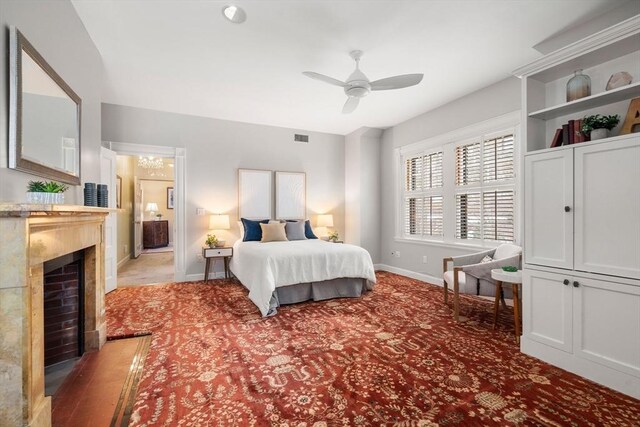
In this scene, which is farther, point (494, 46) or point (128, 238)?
point (128, 238)

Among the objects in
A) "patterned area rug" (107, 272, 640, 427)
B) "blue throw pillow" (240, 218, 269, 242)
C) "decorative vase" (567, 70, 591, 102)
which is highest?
"decorative vase" (567, 70, 591, 102)

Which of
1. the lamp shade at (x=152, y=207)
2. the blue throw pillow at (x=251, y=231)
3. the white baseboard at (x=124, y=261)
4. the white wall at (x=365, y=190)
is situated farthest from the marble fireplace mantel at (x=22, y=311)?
the lamp shade at (x=152, y=207)

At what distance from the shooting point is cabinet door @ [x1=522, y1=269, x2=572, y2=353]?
2.27 meters

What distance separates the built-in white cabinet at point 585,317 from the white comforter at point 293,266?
79.7 inches

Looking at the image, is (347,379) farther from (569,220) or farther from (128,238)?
(128,238)

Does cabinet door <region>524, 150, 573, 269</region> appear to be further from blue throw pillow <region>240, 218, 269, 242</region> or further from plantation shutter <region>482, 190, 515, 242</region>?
blue throw pillow <region>240, 218, 269, 242</region>

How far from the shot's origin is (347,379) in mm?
2109

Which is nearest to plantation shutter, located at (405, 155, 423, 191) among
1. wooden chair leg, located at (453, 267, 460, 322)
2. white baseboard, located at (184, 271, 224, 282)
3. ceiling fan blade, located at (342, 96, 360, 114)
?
ceiling fan blade, located at (342, 96, 360, 114)

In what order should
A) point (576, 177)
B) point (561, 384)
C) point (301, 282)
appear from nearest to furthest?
point (561, 384), point (576, 177), point (301, 282)

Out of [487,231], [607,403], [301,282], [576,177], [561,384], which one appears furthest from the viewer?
[487,231]

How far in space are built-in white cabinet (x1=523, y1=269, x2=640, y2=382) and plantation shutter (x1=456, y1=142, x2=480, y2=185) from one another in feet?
6.77

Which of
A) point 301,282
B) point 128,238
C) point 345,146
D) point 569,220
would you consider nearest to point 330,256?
point 301,282

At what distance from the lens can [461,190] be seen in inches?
174

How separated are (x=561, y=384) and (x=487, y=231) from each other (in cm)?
229
